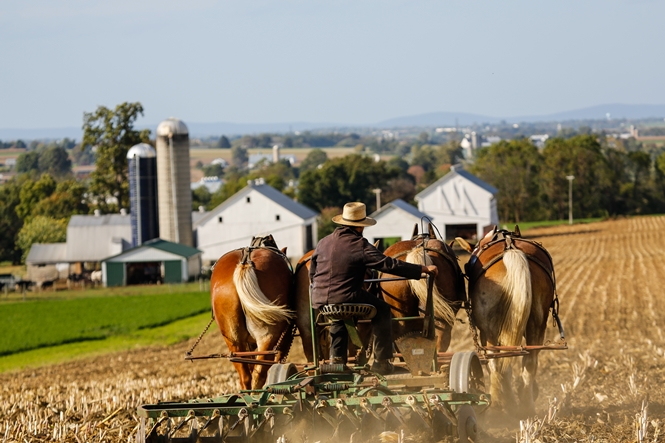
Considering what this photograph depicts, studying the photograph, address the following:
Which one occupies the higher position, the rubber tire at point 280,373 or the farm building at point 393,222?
the rubber tire at point 280,373

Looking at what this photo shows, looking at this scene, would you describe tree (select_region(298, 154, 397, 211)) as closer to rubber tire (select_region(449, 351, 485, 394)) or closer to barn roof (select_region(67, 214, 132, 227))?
barn roof (select_region(67, 214, 132, 227))

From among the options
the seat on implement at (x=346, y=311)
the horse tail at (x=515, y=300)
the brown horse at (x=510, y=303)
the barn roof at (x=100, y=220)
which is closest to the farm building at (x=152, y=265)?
the barn roof at (x=100, y=220)

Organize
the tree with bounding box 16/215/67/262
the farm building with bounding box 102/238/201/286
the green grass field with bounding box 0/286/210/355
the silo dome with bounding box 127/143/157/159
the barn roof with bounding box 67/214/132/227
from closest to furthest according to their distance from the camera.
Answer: the green grass field with bounding box 0/286/210/355
the farm building with bounding box 102/238/201/286
the silo dome with bounding box 127/143/157/159
the barn roof with bounding box 67/214/132/227
the tree with bounding box 16/215/67/262

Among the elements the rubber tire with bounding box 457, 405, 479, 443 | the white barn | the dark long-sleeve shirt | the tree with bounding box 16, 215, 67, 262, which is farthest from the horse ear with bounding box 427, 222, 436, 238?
the tree with bounding box 16, 215, 67, 262

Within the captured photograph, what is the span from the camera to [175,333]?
30.8 meters

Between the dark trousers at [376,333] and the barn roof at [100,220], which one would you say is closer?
the dark trousers at [376,333]

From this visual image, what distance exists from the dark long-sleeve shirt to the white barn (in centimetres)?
5836

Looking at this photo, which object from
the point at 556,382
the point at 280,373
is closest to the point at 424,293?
the point at 280,373

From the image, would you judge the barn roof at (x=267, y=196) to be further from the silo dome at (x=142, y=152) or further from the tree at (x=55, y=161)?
the tree at (x=55, y=161)

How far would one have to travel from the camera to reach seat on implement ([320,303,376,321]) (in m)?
8.46

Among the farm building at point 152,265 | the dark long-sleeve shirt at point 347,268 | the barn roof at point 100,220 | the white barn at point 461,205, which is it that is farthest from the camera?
the white barn at point 461,205

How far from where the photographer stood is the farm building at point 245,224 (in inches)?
2344

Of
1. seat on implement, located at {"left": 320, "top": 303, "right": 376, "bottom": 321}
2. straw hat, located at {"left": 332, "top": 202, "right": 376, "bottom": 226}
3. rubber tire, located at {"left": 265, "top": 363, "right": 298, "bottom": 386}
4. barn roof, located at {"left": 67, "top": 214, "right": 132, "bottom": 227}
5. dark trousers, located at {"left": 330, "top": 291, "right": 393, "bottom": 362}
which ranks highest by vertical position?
straw hat, located at {"left": 332, "top": 202, "right": 376, "bottom": 226}

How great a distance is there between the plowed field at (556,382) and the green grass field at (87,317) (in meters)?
5.03
